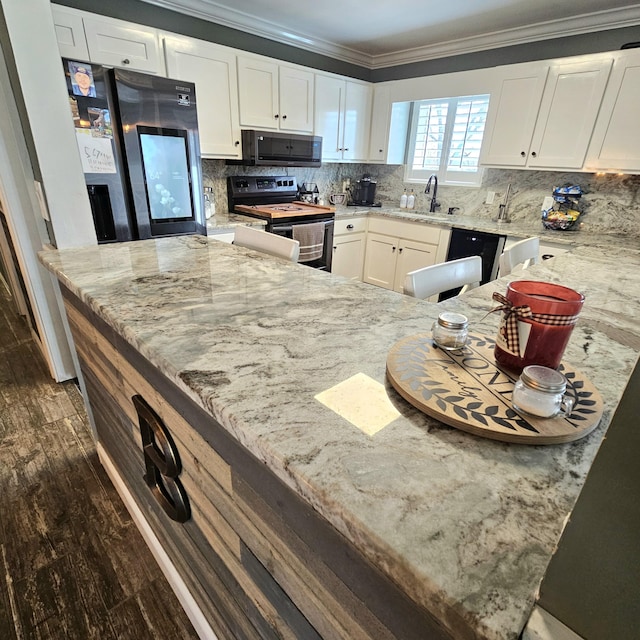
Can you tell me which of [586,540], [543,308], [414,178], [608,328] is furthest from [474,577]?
[414,178]

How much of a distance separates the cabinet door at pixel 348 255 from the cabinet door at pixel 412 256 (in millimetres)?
471

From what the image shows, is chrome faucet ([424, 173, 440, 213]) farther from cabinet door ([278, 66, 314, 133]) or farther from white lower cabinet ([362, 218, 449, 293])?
cabinet door ([278, 66, 314, 133])

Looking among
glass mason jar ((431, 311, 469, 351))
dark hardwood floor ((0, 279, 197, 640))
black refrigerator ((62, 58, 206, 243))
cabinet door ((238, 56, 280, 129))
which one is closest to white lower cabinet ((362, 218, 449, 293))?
cabinet door ((238, 56, 280, 129))

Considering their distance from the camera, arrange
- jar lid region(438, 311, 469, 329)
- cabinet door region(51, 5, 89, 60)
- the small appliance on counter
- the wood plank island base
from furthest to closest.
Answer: the small appliance on counter, cabinet door region(51, 5, 89, 60), jar lid region(438, 311, 469, 329), the wood plank island base

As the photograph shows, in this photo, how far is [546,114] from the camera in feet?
9.98

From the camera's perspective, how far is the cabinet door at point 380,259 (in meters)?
4.06

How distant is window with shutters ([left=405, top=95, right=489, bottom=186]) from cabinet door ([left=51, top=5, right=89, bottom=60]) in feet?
10.4

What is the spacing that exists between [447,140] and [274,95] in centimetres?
192

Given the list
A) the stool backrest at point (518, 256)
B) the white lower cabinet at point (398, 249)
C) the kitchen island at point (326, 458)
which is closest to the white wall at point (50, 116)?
the kitchen island at point (326, 458)

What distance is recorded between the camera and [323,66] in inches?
155

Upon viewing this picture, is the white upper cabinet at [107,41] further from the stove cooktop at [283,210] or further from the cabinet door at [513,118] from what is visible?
the cabinet door at [513,118]

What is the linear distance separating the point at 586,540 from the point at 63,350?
284 centimetres

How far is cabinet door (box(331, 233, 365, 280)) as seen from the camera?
398cm

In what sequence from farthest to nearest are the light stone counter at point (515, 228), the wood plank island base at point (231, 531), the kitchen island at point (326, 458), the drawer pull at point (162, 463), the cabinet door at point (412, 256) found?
1. the cabinet door at point (412, 256)
2. the light stone counter at point (515, 228)
3. the drawer pull at point (162, 463)
4. the wood plank island base at point (231, 531)
5. the kitchen island at point (326, 458)
